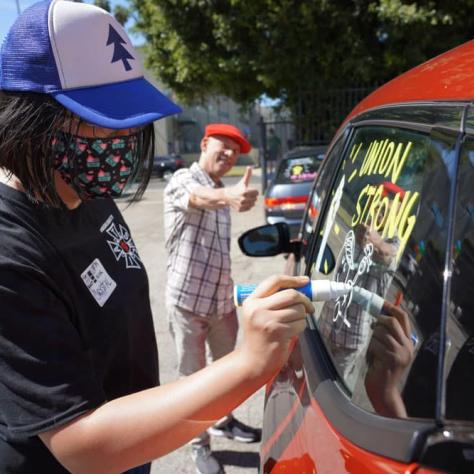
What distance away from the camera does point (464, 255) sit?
864 mm

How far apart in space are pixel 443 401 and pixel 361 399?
0.24 meters

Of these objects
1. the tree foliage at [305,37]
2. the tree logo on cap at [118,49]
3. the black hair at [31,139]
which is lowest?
the black hair at [31,139]

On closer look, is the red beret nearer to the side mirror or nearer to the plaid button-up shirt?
the plaid button-up shirt

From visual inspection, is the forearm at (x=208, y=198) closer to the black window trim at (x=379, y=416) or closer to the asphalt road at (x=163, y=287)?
the asphalt road at (x=163, y=287)

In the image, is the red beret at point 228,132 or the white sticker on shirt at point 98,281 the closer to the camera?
the white sticker on shirt at point 98,281

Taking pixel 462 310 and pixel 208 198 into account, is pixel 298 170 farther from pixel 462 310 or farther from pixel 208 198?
pixel 462 310

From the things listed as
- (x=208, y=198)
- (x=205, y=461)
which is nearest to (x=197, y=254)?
(x=208, y=198)

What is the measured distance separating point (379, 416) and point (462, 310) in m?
0.24

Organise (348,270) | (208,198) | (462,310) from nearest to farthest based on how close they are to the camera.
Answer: (462,310), (348,270), (208,198)

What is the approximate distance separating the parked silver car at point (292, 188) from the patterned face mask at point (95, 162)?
5.49 m

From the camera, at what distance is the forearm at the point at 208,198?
253 cm

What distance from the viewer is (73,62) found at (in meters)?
1.03

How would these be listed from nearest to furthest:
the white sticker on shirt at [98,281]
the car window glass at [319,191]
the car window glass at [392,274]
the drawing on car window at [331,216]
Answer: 1. the car window glass at [392,274]
2. the white sticker on shirt at [98,281]
3. the drawing on car window at [331,216]
4. the car window glass at [319,191]

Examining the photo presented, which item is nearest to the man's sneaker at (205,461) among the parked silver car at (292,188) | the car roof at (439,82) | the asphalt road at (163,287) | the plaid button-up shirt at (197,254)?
the asphalt road at (163,287)
